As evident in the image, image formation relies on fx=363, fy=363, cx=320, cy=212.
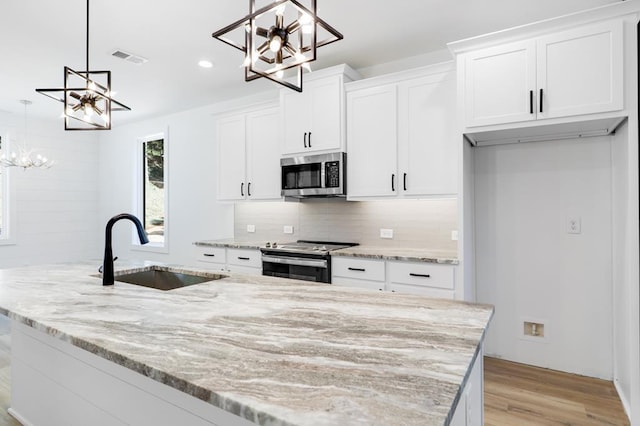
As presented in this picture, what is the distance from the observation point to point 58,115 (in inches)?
217

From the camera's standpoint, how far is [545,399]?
2.45 metres

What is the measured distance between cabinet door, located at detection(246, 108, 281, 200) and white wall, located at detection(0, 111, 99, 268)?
3827 mm

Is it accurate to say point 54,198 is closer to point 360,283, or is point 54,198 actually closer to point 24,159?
point 24,159

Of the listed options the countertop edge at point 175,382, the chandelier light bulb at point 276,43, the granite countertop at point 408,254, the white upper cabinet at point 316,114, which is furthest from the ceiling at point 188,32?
the countertop edge at point 175,382

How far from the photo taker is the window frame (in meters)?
5.39

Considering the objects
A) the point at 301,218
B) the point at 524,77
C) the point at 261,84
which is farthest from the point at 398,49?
the point at 301,218

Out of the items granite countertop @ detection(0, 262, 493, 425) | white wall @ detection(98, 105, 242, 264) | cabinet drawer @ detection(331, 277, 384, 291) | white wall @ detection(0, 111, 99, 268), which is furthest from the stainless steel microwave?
white wall @ detection(0, 111, 99, 268)

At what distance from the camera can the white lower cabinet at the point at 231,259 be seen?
3713mm

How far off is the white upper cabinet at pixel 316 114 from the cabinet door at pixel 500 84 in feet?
3.80

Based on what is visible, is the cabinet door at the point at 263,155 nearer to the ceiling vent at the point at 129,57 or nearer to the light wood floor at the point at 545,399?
the ceiling vent at the point at 129,57

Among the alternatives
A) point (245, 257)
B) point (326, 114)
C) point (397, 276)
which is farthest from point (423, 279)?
point (245, 257)

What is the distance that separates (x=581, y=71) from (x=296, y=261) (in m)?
2.53

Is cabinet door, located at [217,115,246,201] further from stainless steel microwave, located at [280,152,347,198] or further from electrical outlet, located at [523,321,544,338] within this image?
electrical outlet, located at [523,321,544,338]

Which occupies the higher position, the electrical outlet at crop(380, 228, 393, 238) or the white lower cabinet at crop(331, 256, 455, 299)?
the electrical outlet at crop(380, 228, 393, 238)
